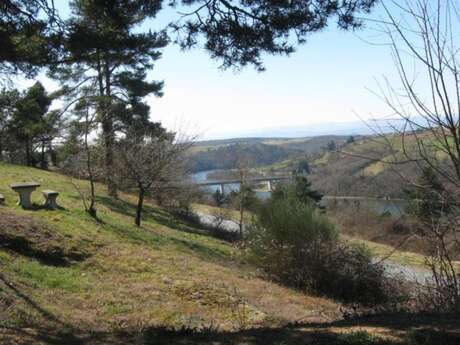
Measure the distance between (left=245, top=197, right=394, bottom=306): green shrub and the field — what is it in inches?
24.0

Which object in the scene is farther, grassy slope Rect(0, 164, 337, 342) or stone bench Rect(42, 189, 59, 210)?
stone bench Rect(42, 189, 59, 210)

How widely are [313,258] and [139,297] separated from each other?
15.4 ft

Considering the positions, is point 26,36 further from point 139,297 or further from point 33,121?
point 33,121

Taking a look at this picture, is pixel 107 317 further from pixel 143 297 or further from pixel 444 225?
pixel 444 225

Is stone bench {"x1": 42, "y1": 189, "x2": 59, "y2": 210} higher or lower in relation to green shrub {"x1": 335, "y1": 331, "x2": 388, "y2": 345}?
higher

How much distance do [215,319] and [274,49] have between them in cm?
400

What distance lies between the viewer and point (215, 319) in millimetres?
6469

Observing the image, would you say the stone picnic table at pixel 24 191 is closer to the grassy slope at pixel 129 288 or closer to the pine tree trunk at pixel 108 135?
the grassy slope at pixel 129 288

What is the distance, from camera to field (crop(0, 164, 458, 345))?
3855mm

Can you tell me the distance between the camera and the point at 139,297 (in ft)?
24.2

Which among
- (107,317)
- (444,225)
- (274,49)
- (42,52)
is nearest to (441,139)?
(444,225)

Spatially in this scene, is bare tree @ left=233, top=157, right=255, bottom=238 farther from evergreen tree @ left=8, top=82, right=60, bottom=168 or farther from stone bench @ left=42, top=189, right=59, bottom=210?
stone bench @ left=42, top=189, right=59, bottom=210

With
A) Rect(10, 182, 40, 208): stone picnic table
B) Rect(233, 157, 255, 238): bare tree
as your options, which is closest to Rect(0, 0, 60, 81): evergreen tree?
Rect(10, 182, 40, 208): stone picnic table

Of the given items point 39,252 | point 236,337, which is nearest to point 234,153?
point 39,252
